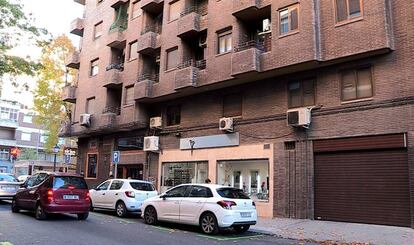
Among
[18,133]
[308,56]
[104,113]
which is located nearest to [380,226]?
[308,56]

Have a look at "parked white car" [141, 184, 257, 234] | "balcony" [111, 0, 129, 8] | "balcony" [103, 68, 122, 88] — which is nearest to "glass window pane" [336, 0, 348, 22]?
"parked white car" [141, 184, 257, 234]

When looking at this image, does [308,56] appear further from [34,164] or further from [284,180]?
[34,164]

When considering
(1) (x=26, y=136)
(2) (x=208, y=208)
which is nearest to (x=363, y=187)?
(2) (x=208, y=208)

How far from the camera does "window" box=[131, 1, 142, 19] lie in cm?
2590

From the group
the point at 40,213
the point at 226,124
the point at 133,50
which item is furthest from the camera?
the point at 133,50

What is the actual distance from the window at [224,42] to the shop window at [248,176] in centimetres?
533

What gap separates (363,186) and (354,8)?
255 inches

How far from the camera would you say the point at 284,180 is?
1661cm

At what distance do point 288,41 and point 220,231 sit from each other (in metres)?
8.01

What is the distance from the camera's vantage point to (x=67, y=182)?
14430 millimetres

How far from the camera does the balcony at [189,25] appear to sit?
20.6 m

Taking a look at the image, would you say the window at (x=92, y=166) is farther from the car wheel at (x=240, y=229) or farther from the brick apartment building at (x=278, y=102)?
A: the car wheel at (x=240, y=229)

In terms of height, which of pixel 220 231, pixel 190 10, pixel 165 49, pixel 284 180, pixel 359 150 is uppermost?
pixel 190 10

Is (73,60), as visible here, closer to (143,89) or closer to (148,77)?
(148,77)
